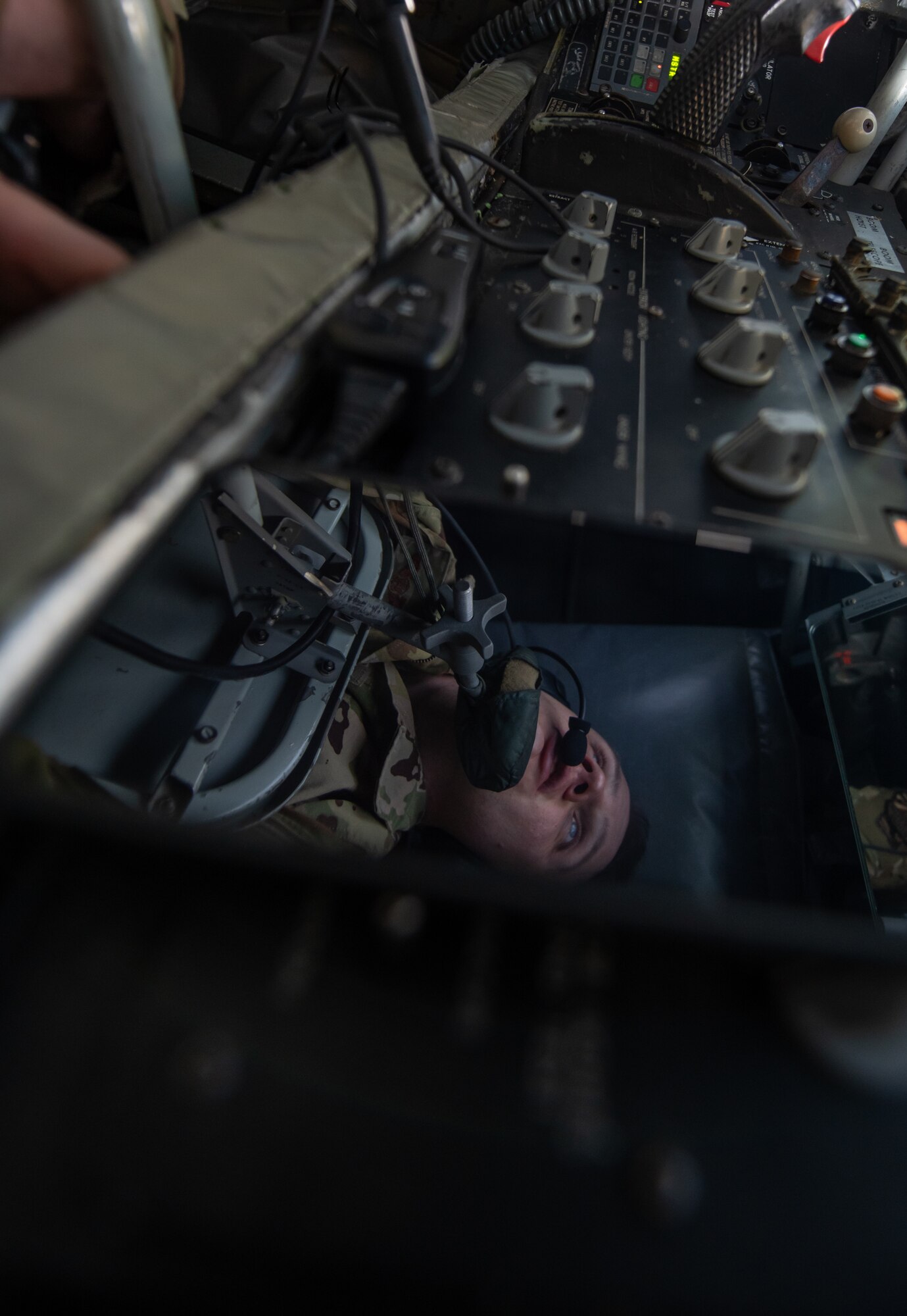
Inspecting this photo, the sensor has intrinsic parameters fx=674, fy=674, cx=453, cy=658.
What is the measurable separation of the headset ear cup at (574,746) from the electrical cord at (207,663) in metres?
0.47

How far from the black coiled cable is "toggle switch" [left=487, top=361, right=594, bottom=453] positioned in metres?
1.24

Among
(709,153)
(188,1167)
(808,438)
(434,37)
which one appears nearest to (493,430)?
(808,438)

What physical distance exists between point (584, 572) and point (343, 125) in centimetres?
105

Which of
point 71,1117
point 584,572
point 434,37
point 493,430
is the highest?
point 434,37

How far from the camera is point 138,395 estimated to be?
1.17 ft

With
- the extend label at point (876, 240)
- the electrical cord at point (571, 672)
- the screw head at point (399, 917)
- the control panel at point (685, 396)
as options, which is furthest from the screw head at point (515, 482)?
the electrical cord at point (571, 672)

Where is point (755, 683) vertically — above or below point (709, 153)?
below

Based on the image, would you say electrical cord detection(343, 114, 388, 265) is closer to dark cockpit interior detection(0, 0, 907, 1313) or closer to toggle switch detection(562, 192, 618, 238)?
dark cockpit interior detection(0, 0, 907, 1313)

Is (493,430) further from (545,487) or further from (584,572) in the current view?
(584,572)

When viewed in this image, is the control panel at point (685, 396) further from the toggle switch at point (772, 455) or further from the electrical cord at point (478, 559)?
the electrical cord at point (478, 559)

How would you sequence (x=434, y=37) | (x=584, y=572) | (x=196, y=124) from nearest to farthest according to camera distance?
(x=196, y=124)
(x=434, y=37)
(x=584, y=572)

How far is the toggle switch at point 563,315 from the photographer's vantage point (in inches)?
24.2

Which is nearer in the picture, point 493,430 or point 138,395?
Result: point 138,395

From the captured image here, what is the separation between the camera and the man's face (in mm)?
1158
